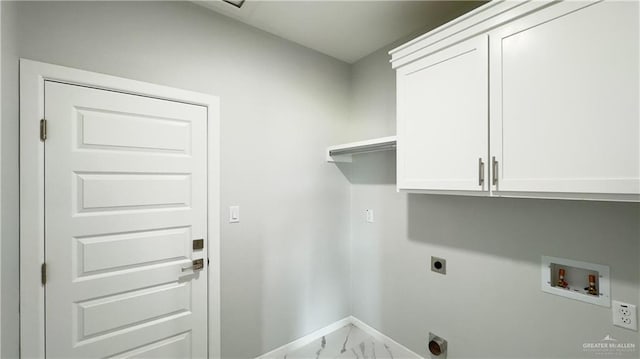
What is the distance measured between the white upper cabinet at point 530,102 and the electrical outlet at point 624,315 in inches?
24.6

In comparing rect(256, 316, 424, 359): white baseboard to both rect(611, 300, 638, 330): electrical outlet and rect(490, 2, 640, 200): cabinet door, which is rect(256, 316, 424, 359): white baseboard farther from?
rect(490, 2, 640, 200): cabinet door

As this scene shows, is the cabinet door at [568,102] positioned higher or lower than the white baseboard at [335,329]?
higher

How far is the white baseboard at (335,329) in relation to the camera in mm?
1995

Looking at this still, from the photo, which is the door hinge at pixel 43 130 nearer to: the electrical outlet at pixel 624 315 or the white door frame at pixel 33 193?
the white door frame at pixel 33 193

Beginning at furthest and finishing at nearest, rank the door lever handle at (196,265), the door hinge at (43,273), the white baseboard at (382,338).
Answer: the white baseboard at (382,338)
the door lever handle at (196,265)
the door hinge at (43,273)

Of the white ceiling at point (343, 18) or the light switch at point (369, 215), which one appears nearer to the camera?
the white ceiling at point (343, 18)

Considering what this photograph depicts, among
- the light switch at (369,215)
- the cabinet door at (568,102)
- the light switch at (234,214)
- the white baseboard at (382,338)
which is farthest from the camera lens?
the light switch at (369,215)

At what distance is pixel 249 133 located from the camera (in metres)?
1.87

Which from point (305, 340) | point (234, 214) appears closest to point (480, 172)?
point (234, 214)

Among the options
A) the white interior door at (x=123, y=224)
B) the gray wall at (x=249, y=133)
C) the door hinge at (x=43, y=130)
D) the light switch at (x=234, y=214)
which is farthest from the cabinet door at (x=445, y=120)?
the door hinge at (x=43, y=130)

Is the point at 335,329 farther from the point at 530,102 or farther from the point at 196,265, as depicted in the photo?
the point at 530,102

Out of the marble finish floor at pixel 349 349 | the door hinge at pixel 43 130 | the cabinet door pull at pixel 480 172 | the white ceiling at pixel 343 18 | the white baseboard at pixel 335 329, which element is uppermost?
the white ceiling at pixel 343 18

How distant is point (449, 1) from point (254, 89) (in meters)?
1.45

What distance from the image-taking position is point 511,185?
3.85ft
